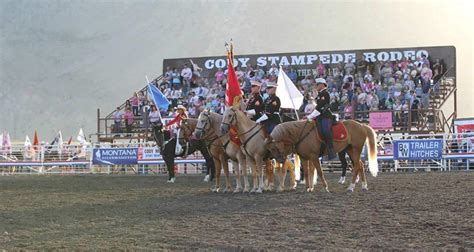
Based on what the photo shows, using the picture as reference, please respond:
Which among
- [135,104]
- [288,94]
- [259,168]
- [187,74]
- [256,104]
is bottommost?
[259,168]

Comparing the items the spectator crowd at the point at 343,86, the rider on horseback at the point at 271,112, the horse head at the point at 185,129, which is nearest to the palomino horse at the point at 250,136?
the rider on horseback at the point at 271,112

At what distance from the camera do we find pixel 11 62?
40750mm

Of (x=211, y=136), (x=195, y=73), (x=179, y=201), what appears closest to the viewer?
(x=179, y=201)

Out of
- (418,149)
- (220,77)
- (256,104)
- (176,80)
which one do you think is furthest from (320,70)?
(256,104)

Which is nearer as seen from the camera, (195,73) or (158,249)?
(158,249)

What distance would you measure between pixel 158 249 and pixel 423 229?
11.3ft

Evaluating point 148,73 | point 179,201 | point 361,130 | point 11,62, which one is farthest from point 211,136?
point 11,62

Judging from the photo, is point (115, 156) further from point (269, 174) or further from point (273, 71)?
point (269, 174)

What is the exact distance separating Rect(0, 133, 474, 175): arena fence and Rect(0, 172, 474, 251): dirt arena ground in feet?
34.9

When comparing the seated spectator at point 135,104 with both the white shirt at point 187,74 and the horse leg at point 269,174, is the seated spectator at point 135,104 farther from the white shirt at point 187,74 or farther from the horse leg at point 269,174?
the horse leg at point 269,174

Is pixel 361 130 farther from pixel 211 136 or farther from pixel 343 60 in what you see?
pixel 343 60

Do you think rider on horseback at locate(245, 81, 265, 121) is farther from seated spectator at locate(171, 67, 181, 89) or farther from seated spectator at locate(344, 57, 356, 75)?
seated spectator at locate(171, 67, 181, 89)

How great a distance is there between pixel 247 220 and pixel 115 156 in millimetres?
19450

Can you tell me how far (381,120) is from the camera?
27188mm
